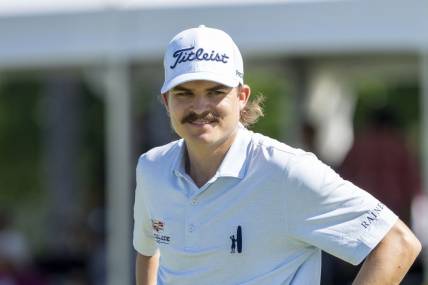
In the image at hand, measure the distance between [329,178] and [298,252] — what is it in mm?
262

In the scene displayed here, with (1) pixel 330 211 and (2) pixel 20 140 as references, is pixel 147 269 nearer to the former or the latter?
(1) pixel 330 211

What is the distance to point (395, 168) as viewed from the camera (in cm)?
924

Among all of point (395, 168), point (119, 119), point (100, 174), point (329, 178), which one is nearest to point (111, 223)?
point (119, 119)

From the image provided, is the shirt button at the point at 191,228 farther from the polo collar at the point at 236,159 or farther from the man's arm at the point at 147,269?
the man's arm at the point at 147,269

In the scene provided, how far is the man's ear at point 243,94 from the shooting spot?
12.5 feet

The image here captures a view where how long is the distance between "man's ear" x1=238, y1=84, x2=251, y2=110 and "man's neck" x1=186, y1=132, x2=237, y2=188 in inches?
4.3

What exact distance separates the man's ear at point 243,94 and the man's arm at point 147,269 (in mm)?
673

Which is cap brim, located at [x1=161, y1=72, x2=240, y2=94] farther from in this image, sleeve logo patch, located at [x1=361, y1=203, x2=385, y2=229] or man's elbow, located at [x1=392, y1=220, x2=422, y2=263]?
man's elbow, located at [x1=392, y1=220, x2=422, y2=263]

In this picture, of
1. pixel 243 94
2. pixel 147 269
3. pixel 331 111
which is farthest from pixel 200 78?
pixel 331 111

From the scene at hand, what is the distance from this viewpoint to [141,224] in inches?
163

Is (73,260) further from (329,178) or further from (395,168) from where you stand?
(329,178)

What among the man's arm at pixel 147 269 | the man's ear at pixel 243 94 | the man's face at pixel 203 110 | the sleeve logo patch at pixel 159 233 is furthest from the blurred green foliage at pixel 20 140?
the man's face at pixel 203 110

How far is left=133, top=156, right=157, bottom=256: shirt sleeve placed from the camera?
13.3 feet

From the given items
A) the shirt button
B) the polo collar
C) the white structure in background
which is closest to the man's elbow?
the polo collar
